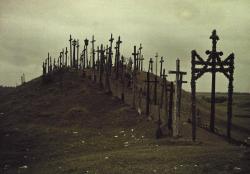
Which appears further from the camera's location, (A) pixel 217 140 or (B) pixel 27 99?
(B) pixel 27 99

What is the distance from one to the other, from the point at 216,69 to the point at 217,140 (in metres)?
5.28

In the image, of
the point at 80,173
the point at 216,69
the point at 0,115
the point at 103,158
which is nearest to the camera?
the point at 80,173

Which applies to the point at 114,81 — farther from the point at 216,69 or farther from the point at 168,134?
the point at 216,69

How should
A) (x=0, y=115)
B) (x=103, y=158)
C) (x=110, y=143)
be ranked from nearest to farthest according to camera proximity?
(x=103, y=158) < (x=110, y=143) < (x=0, y=115)

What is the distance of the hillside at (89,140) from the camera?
17.6 m

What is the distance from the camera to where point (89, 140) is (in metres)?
33.4

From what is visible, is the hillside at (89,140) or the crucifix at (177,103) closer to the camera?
the hillside at (89,140)

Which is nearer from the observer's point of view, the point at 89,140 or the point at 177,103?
the point at 177,103

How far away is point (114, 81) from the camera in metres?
58.3

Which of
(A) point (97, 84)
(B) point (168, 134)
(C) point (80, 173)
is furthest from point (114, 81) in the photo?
(C) point (80, 173)

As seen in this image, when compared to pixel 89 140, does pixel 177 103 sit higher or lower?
higher

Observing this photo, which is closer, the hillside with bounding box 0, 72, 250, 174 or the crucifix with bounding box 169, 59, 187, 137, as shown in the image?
the hillside with bounding box 0, 72, 250, 174

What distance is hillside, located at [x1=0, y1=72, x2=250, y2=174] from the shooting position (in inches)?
693

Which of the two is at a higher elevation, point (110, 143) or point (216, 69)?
point (216, 69)
